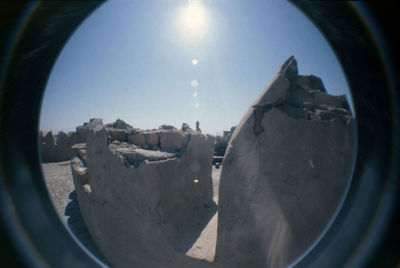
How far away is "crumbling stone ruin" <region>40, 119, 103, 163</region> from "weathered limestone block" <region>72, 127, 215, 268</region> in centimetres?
842

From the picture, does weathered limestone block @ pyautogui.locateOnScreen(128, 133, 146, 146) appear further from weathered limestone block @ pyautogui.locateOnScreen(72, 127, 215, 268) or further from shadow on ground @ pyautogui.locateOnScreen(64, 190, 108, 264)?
shadow on ground @ pyautogui.locateOnScreen(64, 190, 108, 264)

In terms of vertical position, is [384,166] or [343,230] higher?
[384,166]

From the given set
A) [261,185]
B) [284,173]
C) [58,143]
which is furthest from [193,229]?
[58,143]

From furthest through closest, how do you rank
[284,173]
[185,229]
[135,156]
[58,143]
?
[58,143]
[185,229]
[135,156]
[284,173]

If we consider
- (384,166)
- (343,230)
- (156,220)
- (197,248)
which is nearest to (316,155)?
(384,166)

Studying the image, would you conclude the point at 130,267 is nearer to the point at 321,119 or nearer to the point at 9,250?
the point at 9,250

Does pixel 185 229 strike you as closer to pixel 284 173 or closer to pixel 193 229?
pixel 193 229

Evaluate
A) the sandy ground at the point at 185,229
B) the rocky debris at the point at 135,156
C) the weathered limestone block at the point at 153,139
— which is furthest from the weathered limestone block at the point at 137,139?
the sandy ground at the point at 185,229

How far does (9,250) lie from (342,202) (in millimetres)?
2658

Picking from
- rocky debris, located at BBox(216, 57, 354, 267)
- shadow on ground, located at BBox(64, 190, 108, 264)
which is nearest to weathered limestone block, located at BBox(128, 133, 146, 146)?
rocky debris, located at BBox(216, 57, 354, 267)

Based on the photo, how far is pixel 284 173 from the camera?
1.47 metres

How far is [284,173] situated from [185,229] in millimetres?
1949

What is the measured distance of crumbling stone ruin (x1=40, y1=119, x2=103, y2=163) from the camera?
8.84 m

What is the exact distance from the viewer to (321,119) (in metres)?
1.40
